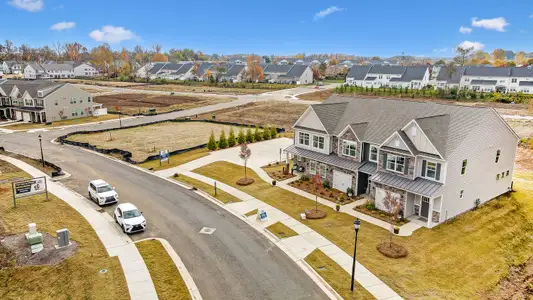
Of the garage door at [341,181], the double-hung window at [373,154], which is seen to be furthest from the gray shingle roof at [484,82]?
the garage door at [341,181]

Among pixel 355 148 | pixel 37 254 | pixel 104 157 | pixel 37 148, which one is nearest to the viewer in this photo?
pixel 37 254

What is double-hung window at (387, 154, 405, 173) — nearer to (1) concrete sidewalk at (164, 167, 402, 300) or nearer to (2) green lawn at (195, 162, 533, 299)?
(2) green lawn at (195, 162, 533, 299)

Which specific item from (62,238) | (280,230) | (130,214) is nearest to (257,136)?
(280,230)

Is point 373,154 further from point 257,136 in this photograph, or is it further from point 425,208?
point 257,136

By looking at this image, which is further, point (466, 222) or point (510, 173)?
point (510, 173)

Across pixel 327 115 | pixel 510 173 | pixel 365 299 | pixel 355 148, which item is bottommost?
pixel 365 299

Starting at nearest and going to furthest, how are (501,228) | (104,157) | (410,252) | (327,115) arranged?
(410,252), (501,228), (327,115), (104,157)

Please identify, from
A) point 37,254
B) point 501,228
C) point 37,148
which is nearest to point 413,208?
point 501,228

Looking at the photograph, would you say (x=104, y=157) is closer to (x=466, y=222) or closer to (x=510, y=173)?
(x=466, y=222)
